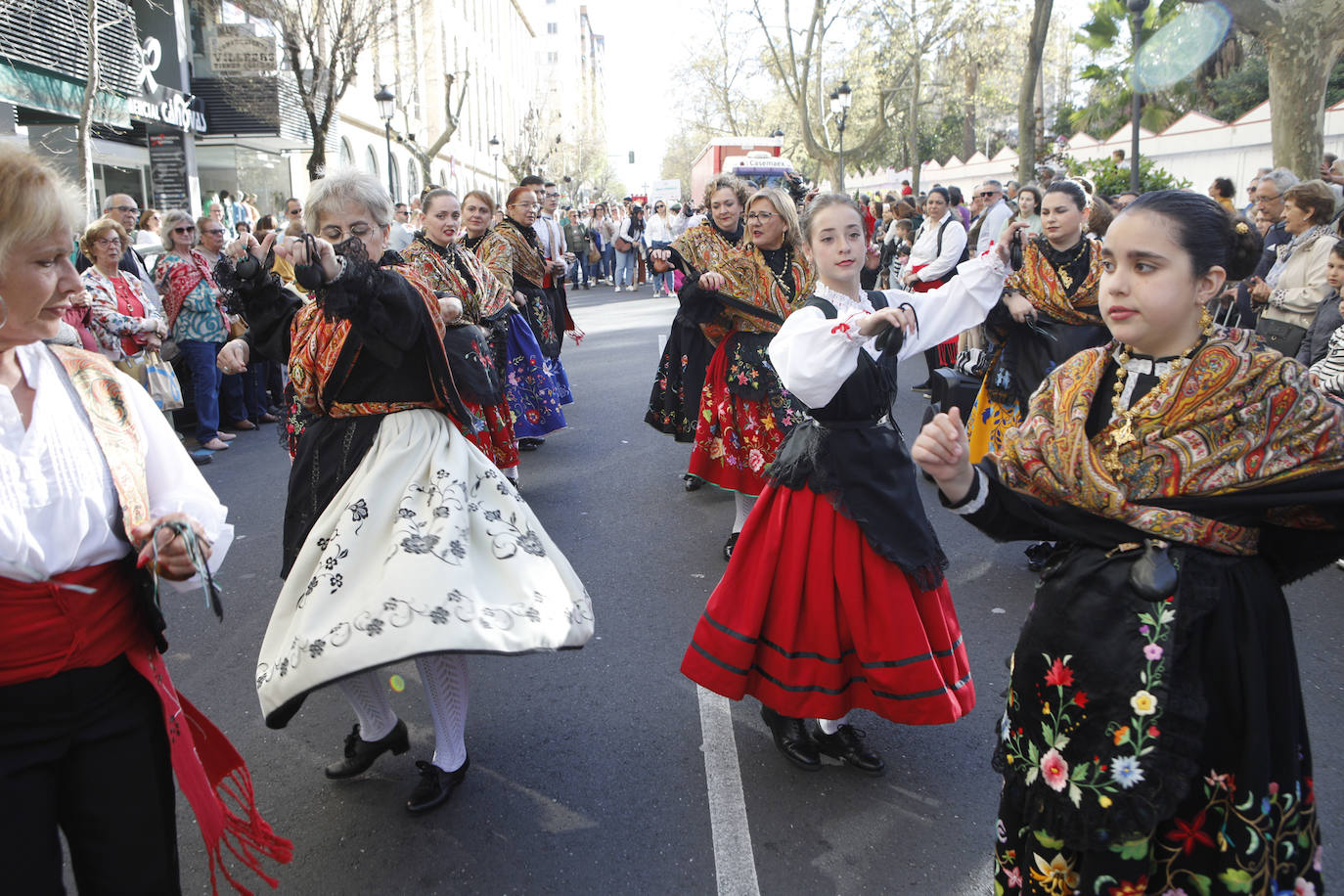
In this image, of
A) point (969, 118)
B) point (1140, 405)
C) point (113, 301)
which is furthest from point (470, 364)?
point (969, 118)

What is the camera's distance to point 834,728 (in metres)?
3.29

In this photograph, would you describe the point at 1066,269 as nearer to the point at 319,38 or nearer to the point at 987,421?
the point at 987,421

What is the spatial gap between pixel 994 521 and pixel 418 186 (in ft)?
137

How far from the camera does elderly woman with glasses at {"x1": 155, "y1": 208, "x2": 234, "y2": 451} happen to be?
28.2 feet

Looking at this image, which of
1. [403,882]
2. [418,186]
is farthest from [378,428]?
[418,186]

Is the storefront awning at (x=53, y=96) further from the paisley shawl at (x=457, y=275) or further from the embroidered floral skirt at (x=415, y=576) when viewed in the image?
the embroidered floral skirt at (x=415, y=576)

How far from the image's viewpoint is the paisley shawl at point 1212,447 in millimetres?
1786

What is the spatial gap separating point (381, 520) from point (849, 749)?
5.76 feet

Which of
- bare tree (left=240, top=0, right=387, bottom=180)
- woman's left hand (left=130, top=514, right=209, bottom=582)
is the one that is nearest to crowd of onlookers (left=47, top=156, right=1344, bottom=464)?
woman's left hand (left=130, top=514, right=209, bottom=582)

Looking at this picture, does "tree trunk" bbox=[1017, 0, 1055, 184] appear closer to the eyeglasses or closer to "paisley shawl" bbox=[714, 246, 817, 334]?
"paisley shawl" bbox=[714, 246, 817, 334]

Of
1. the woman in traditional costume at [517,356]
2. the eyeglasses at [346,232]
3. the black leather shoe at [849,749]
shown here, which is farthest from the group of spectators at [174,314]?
the black leather shoe at [849,749]

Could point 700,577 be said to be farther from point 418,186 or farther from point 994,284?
point 418,186

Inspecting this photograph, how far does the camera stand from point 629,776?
10.8 feet

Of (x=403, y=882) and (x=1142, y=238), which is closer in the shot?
(x=1142, y=238)
